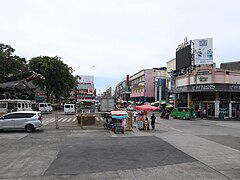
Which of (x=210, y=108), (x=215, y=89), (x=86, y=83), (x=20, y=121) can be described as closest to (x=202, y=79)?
(x=215, y=89)

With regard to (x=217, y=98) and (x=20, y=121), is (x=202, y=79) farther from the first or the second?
(x=20, y=121)

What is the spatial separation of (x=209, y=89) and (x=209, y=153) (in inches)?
1041

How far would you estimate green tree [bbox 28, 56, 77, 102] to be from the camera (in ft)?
170

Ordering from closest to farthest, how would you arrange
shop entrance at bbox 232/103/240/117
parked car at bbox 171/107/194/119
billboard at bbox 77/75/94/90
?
parked car at bbox 171/107/194/119 → shop entrance at bbox 232/103/240/117 → billboard at bbox 77/75/94/90

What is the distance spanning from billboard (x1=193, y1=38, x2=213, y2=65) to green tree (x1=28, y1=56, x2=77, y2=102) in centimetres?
2921

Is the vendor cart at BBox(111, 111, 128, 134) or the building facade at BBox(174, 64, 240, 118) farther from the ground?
the building facade at BBox(174, 64, 240, 118)

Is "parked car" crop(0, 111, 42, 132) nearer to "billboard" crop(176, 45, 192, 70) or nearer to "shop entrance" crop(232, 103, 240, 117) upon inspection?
"billboard" crop(176, 45, 192, 70)

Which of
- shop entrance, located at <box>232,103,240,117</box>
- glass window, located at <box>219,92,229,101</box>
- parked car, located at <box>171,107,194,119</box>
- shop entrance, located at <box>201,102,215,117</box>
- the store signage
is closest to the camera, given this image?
parked car, located at <box>171,107,194,119</box>

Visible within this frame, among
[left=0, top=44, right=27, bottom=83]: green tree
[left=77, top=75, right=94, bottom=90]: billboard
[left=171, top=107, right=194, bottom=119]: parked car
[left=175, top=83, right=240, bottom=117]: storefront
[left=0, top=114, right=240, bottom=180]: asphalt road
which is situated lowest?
[left=0, top=114, right=240, bottom=180]: asphalt road

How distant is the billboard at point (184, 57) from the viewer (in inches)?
1623

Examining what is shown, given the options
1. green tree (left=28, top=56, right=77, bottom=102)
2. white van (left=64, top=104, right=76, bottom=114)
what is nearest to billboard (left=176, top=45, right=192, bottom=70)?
white van (left=64, top=104, right=76, bottom=114)

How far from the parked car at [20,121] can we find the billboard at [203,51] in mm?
30143

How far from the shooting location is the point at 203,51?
1577 inches

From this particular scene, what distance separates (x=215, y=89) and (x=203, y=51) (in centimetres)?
799
